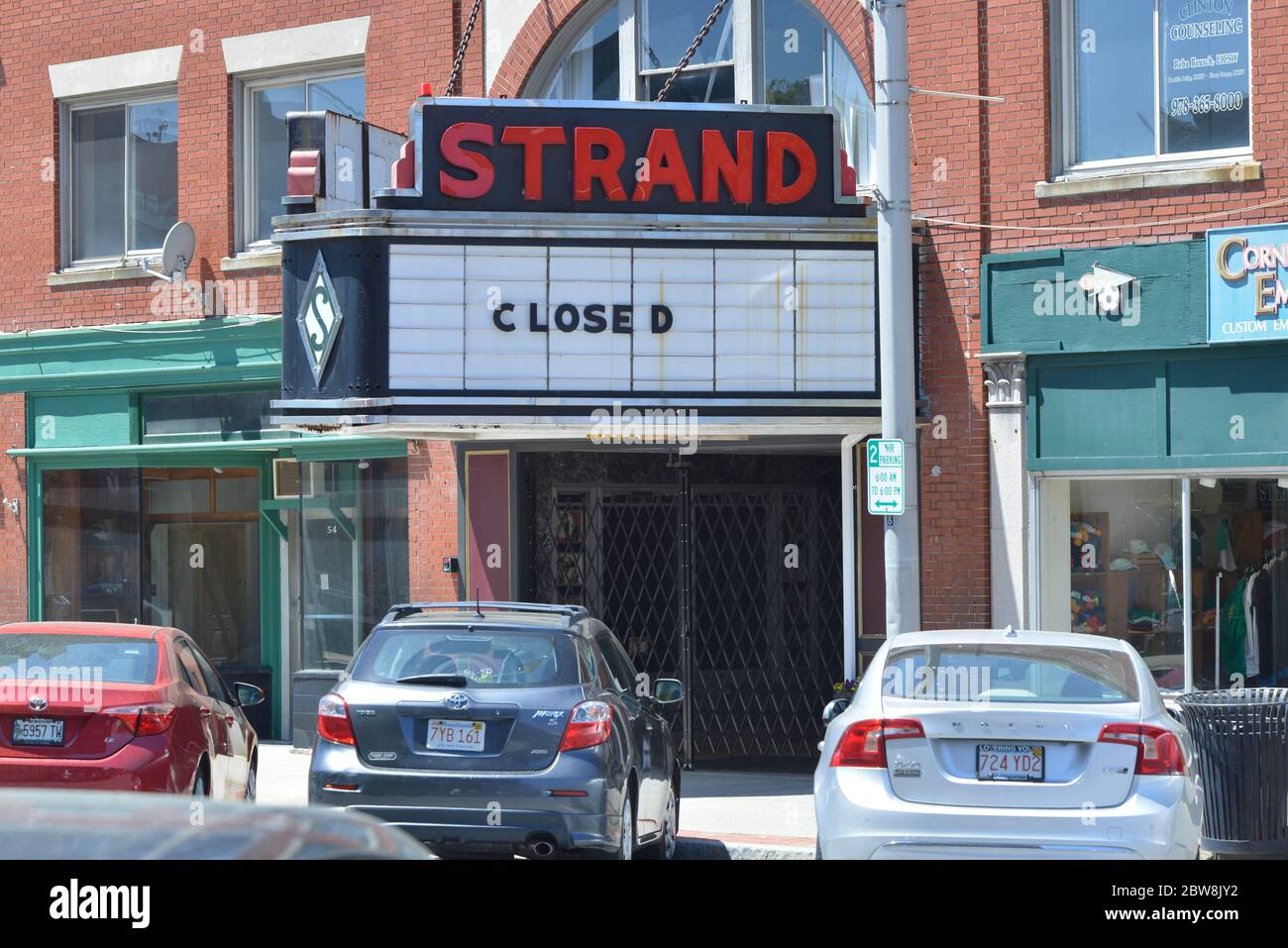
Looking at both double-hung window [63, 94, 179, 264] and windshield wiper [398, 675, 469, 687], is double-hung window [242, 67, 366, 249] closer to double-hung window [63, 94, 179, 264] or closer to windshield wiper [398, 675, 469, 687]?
double-hung window [63, 94, 179, 264]

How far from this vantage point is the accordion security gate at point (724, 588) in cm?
1617

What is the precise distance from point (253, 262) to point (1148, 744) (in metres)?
12.0

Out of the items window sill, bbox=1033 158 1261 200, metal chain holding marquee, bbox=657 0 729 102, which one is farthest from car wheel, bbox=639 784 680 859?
metal chain holding marquee, bbox=657 0 729 102

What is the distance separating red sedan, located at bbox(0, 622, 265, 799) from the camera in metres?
9.38

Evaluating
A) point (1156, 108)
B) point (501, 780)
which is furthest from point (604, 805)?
point (1156, 108)

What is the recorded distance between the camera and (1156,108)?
13.9 metres

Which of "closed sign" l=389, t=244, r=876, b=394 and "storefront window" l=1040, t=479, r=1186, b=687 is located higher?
"closed sign" l=389, t=244, r=876, b=394

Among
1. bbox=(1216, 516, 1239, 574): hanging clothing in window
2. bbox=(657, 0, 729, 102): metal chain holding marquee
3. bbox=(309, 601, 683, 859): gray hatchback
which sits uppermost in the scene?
bbox=(657, 0, 729, 102): metal chain holding marquee

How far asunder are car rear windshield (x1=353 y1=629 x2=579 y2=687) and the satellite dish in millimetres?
8888

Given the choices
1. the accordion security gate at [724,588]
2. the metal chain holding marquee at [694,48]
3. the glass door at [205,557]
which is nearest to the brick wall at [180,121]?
the accordion security gate at [724,588]

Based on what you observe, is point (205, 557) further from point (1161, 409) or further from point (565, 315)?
point (1161, 409)

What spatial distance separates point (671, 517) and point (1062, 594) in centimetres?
397

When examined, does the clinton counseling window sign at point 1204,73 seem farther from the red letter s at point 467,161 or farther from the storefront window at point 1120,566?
the red letter s at point 467,161

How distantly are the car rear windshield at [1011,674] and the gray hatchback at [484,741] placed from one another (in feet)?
5.77
